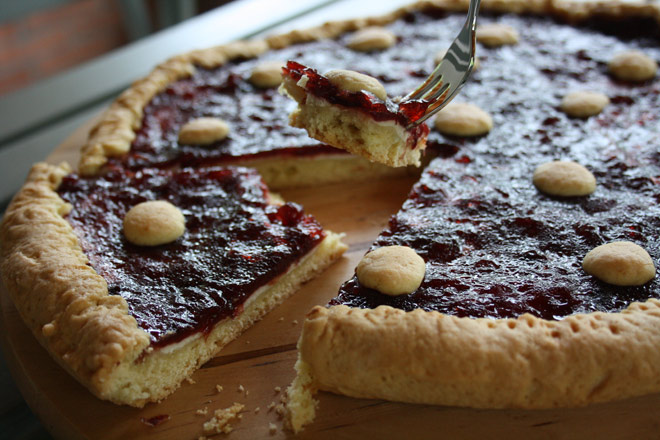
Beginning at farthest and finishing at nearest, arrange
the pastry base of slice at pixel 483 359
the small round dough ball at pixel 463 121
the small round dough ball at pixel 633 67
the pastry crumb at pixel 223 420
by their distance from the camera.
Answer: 1. the small round dough ball at pixel 633 67
2. the small round dough ball at pixel 463 121
3. the pastry crumb at pixel 223 420
4. the pastry base of slice at pixel 483 359

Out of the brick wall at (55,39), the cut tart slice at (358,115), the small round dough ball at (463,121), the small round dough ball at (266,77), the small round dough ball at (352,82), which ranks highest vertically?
the small round dough ball at (352,82)

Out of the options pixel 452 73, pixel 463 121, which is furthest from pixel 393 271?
pixel 463 121

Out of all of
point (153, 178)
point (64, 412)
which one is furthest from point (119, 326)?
point (153, 178)

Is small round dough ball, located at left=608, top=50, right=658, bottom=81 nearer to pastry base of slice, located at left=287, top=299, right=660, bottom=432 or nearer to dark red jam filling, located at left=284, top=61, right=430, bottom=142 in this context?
dark red jam filling, located at left=284, top=61, right=430, bottom=142

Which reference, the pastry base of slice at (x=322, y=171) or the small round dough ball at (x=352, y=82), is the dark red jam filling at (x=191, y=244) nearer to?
the pastry base of slice at (x=322, y=171)

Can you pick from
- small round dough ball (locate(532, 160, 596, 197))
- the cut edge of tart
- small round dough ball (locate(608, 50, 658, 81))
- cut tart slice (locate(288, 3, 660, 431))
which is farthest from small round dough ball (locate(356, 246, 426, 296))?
small round dough ball (locate(608, 50, 658, 81))

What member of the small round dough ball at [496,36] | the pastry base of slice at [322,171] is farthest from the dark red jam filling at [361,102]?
the small round dough ball at [496,36]

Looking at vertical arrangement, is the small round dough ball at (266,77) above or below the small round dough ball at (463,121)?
above
